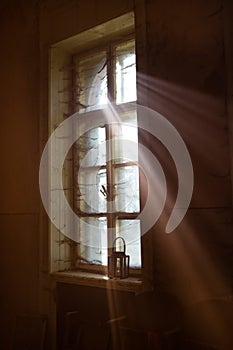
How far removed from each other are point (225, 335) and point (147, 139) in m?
1.31

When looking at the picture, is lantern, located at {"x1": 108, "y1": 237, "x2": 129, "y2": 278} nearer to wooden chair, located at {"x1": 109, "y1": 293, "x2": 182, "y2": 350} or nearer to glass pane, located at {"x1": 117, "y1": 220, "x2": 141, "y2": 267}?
glass pane, located at {"x1": 117, "y1": 220, "x2": 141, "y2": 267}

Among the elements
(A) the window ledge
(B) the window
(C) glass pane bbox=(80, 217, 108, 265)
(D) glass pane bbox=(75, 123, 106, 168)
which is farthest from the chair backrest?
(D) glass pane bbox=(75, 123, 106, 168)

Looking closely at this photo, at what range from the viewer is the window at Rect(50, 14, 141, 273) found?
10.1 feet

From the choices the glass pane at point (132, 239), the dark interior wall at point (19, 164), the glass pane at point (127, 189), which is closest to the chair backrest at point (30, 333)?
the dark interior wall at point (19, 164)

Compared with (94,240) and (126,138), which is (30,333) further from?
(126,138)

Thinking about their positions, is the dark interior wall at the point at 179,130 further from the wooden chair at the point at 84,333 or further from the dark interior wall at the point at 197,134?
the wooden chair at the point at 84,333

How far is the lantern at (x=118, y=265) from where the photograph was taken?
286cm

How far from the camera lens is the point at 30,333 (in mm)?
3127

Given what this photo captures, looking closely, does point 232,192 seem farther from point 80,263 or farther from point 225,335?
point 80,263

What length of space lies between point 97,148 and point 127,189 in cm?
50

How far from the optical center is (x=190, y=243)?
7.93ft

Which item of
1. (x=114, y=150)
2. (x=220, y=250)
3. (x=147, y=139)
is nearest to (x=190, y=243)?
(x=220, y=250)

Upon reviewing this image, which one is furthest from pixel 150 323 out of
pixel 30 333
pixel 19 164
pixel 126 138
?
pixel 19 164

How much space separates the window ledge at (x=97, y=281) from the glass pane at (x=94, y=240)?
0.48 feet
